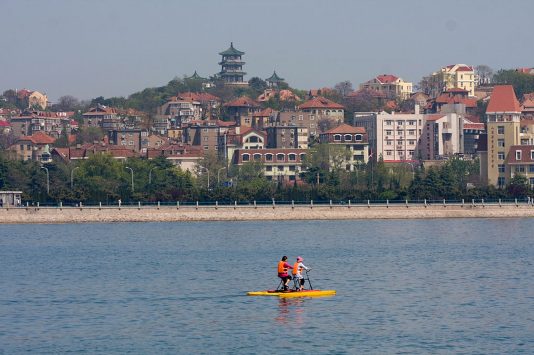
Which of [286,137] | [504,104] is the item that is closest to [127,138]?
[286,137]

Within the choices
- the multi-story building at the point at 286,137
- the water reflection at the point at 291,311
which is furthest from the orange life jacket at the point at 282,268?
the multi-story building at the point at 286,137

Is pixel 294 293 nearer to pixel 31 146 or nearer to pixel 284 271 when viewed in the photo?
pixel 284 271

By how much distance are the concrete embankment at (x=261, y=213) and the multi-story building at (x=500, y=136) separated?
30.9m

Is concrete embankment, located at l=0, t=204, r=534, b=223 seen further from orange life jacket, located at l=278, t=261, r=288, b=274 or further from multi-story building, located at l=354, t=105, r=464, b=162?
multi-story building, located at l=354, t=105, r=464, b=162

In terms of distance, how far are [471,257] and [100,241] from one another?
29.1 m

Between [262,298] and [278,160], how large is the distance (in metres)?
122

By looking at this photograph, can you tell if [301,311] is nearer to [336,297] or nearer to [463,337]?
[336,297]

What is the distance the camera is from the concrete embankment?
112 metres

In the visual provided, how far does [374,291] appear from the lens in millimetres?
54531

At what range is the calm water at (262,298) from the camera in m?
41.8

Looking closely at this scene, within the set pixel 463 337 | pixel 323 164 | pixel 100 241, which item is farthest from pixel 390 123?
pixel 463 337

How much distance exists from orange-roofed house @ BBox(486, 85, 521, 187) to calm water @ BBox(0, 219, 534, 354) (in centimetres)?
5492

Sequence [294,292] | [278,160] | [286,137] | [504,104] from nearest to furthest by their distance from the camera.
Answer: [294,292] → [504,104] → [278,160] → [286,137]

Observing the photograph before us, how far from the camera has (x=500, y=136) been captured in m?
150
